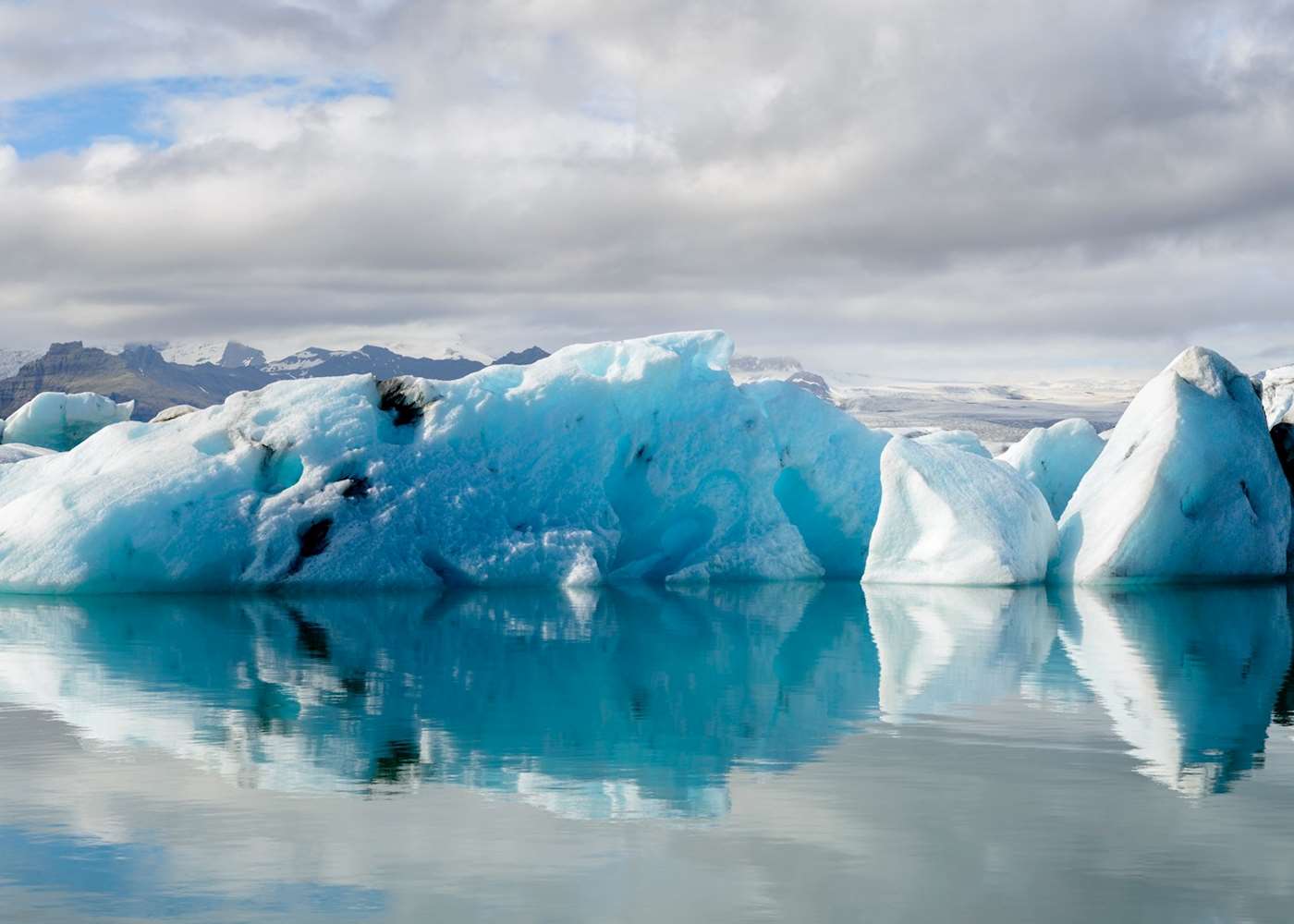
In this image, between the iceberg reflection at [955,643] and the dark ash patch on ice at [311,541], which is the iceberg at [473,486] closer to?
the dark ash patch on ice at [311,541]

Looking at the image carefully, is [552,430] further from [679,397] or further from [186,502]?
[186,502]

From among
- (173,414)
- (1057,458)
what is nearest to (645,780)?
(173,414)

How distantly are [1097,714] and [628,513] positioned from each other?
1393cm

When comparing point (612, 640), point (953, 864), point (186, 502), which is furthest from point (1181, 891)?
point (186, 502)

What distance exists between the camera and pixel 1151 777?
6.45 meters

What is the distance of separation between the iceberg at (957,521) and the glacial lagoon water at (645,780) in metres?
6.97

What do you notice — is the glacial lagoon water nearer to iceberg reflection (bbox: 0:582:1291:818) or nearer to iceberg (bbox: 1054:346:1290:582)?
iceberg reflection (bbox: 0:582:1291:818)

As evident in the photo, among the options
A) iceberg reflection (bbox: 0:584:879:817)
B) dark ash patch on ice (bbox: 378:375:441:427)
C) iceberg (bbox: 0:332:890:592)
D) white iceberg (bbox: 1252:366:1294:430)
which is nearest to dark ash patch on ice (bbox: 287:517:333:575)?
iceberg (bbox: 0:332:890:592)

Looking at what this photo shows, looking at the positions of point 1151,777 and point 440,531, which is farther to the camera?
point 440,531

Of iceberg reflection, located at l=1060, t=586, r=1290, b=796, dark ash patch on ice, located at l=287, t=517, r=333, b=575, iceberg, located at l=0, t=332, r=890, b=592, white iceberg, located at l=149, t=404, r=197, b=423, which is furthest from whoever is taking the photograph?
white iceberg, located at l=149, t=404, r=197, b=423

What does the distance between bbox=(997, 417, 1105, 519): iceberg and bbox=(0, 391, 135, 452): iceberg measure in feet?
93.7

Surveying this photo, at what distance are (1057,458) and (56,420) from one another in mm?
31297

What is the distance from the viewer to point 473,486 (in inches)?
766

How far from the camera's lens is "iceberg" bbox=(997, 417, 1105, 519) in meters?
27.1
